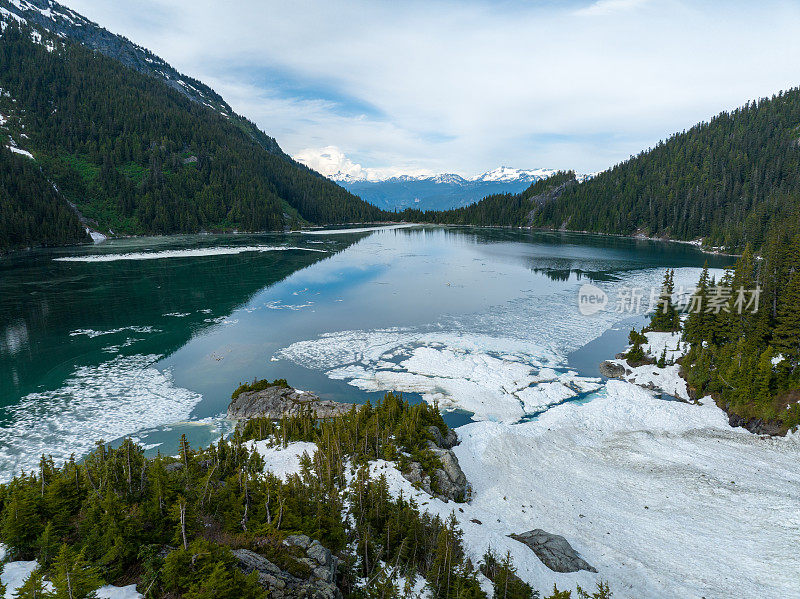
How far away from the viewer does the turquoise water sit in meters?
29.3

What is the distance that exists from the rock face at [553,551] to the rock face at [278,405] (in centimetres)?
1559

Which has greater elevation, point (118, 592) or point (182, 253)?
point (182, 253)

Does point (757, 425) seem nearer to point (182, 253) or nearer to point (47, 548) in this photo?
point (47, 548)

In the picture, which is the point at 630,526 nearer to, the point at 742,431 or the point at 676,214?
the point at 742,431

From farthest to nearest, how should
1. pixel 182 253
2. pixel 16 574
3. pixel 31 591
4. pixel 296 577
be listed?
pixel 182 253, pixel 296 577, pixel 16 574, pixel 31 591

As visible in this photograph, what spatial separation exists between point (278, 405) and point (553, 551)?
67.0ft

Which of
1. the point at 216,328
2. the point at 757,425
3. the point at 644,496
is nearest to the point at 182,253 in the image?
the point at 216,328

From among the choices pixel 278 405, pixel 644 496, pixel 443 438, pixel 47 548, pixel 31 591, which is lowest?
pixel 644 496

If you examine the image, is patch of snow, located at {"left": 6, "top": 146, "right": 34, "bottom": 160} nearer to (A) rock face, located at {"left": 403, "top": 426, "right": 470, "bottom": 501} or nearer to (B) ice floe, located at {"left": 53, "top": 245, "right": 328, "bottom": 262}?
(B) ice floe, located at {"left": 53, "top": 245, "right": 328, "bottom": 262}

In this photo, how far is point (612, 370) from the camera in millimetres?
38719

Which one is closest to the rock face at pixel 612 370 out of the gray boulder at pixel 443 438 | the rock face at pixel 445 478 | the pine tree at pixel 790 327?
the pine tree at pixel 790 327

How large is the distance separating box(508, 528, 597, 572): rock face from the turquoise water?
12.4 metres

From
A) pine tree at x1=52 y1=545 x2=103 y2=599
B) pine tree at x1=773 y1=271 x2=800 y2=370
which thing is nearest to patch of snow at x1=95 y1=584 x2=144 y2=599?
pine tree at x1=52 y1=545 x2=103 y2=599

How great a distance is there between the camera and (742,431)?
2902cm
